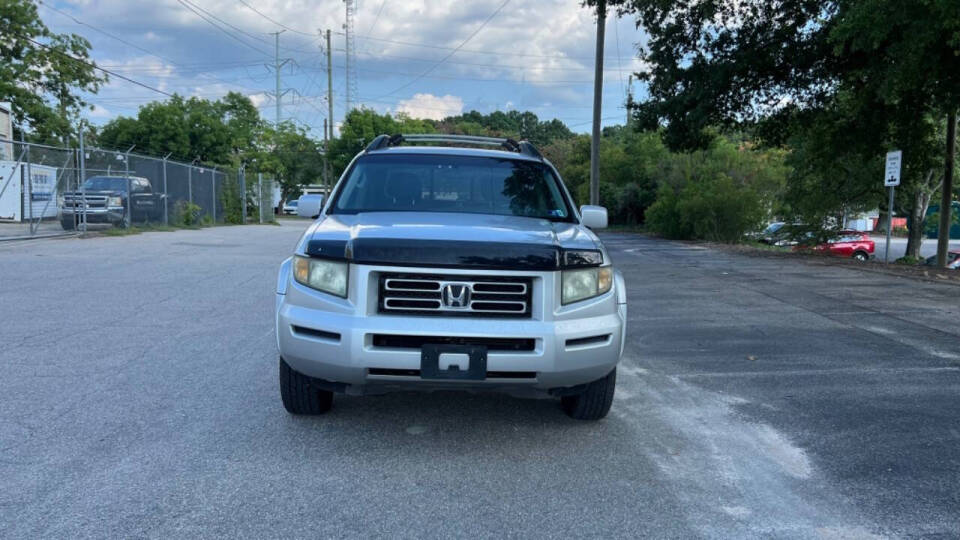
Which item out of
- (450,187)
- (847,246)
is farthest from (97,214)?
(847,246)

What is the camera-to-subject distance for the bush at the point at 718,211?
990 inches

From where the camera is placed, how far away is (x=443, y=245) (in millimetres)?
3969

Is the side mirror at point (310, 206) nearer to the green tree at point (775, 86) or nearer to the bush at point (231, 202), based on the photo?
the green tree at point (775, 86)

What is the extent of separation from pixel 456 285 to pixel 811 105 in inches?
614

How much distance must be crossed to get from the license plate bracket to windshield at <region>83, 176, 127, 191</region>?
63.1 feet

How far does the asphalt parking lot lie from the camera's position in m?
3.31

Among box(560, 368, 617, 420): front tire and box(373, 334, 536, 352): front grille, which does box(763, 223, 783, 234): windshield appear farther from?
box(373, 334, 536, 352): front grille

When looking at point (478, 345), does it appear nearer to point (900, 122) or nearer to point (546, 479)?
point (546, 479)

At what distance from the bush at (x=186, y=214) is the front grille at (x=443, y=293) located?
24.2 metres

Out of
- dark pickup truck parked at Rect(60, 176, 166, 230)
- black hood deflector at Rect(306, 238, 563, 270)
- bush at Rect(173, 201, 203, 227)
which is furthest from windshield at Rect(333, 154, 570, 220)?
bush at Rect(173, 201, 203, 227)

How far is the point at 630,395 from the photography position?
18.1ft

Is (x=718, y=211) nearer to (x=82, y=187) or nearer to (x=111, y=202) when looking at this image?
(x=111, y=202)

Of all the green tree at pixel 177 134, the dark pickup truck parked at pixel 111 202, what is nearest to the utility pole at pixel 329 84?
the green tree at pixel 177 134

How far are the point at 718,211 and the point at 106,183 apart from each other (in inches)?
771
